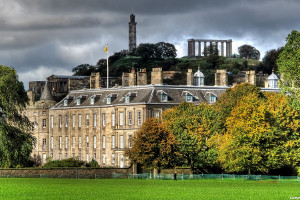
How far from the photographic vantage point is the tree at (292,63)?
89.8 m

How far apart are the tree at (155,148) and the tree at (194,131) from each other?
448 cm

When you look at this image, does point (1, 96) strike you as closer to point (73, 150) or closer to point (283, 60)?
point (283, 60)

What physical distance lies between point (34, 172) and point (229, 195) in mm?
36647

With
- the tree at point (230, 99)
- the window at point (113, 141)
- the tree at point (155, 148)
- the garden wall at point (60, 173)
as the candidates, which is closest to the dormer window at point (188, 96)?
the window at point (113, 141)

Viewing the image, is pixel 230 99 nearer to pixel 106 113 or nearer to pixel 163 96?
pixel 163 96

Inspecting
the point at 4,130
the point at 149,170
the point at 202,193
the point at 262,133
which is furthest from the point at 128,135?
the point at 202,193

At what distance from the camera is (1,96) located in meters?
83.8

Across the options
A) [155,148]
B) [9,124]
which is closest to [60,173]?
[9,124]

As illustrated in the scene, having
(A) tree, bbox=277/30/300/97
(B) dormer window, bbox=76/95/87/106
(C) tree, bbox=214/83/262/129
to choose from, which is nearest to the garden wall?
(C) tree, bbox=214/83/262/129

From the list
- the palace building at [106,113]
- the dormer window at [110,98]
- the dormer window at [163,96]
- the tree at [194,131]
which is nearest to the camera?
the tree at [194,131]

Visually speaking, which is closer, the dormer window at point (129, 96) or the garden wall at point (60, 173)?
the garden wall at point (60, 173)

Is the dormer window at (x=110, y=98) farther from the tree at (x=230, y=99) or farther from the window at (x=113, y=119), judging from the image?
the tree at (x=230, y=99)

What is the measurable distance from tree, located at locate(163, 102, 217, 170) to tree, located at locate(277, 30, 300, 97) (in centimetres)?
1606

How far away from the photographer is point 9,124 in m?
85.5
